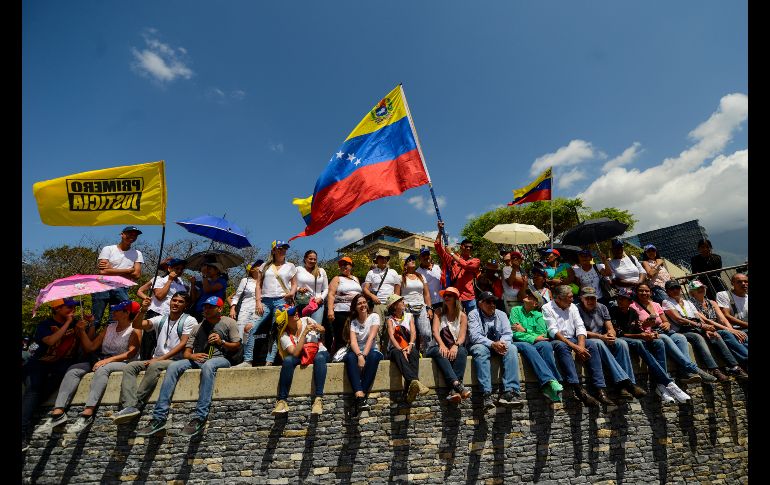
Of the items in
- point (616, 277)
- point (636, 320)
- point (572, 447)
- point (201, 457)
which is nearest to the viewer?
point (201, 457)

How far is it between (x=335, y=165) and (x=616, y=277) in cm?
654

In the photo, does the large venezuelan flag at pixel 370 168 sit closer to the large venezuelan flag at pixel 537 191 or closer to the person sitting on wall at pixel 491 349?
the person sitting on wall at pixel 491 349

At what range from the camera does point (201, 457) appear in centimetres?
575

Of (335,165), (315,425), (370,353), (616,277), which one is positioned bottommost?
(315,425)

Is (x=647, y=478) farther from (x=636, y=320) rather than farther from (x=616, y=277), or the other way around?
(x=616, y=277)

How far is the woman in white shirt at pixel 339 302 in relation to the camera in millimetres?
6707

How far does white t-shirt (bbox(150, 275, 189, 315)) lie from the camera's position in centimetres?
699

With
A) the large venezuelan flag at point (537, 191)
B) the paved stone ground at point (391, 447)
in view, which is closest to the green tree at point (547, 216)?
the large venezuelan flag at point (537, 191)

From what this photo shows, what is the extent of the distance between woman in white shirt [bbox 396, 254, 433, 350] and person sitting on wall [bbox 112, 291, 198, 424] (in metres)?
3.98

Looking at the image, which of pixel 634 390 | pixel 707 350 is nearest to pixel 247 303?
pixel 634 390

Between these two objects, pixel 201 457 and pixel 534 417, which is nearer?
pixel 201 457

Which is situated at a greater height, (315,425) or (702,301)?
(702,301)
